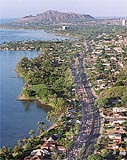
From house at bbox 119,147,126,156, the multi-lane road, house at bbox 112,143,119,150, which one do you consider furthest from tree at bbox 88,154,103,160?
house at bbox 112,143,119,150

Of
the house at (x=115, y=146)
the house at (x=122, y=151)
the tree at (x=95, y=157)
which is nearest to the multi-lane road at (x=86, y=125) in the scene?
the tree at (x=95, y=157)

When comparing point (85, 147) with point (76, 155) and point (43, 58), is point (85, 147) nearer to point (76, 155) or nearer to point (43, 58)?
point (76, 155)

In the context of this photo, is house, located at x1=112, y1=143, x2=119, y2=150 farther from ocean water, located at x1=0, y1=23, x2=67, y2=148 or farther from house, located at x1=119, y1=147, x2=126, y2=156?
ocean water, located at x1=0, y1=23, x2=67, y2=148

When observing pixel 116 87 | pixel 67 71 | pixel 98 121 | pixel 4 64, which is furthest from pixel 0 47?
pixel 98 121

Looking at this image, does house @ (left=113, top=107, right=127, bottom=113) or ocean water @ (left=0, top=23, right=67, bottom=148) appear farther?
house @ (left=113, top=107, right=127, bottom=113)

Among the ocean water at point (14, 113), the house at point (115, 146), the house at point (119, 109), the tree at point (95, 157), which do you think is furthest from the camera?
the house at point (119, 109)

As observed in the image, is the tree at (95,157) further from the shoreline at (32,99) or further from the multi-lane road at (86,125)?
the shoreline at (32,99)

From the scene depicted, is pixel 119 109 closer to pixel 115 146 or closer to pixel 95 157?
pixel 115 146

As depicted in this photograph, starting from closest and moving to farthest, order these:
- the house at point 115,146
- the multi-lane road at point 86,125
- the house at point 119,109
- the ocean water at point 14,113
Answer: the multi-lane road at point 86,125 → the house at point 115,146 → the ocean water at point 14,113 → the house at point 119,109

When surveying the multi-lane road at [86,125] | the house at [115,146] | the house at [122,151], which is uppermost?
the multi-lane road at [86,125]
